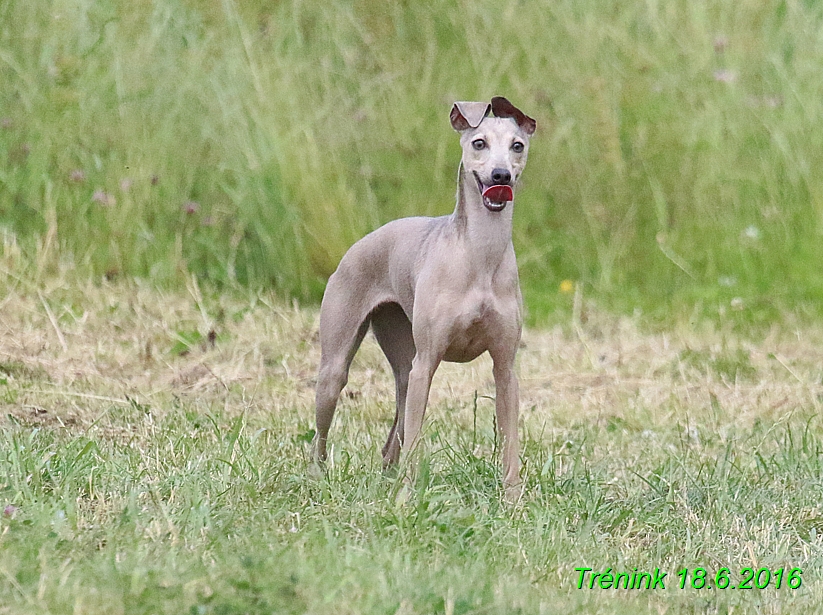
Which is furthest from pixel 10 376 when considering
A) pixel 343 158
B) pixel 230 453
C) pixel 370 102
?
pixel 370 102

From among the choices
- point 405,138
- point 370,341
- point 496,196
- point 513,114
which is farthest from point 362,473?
point 405,138

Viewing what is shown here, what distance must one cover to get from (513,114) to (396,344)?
1109 millimetres

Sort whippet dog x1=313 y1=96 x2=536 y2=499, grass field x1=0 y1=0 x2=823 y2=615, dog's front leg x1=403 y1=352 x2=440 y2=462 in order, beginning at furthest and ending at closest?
dog's front leg x1=403 y1=352 x2=440 y2=462, whippet dog x1=313 y1=96 x2=536 y2=499, grass field x1=0 y1=0 x2=823 y2=615

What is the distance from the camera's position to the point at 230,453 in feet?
14.8

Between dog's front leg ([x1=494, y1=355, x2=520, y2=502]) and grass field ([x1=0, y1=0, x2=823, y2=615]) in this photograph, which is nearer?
grass field ([x1=0, y1=0, x2=823, y2=615])

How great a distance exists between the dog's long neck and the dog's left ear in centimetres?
23

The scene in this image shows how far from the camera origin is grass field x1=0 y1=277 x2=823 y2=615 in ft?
11.1

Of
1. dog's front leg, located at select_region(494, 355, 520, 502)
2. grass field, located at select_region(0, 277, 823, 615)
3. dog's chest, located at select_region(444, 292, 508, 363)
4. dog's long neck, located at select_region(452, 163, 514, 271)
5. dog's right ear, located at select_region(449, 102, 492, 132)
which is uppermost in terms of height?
dog's right ear, located at select_region(449, 102, 492, 132)

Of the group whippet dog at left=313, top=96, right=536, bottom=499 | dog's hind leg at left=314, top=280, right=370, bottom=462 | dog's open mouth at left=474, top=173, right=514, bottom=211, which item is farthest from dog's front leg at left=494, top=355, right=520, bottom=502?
dog's hind leg at left=314, top=280, right=370, bottom=462

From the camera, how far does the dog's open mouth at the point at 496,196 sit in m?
4.27

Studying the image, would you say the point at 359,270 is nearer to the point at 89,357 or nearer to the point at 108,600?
the point at 108,600

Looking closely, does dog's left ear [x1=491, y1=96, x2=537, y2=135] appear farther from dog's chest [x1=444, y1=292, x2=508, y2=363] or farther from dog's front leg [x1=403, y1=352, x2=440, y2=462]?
dog's front leg [x1=403, y1=352, x2=440, y2=462]

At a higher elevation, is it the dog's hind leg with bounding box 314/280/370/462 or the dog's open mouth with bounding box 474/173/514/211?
the dog's open mouth with bounding box 474/173/514/211

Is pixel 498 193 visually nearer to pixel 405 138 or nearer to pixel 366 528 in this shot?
pixel 366 528
